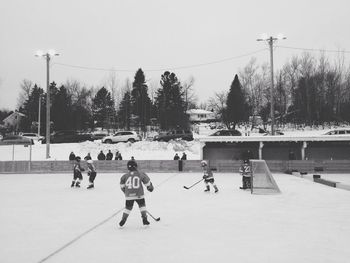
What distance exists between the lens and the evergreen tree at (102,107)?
67312 mm

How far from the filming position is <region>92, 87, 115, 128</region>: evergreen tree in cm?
6731

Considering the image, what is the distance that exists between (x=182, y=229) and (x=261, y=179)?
748cm

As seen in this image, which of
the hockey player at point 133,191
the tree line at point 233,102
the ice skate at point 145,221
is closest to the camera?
the hockey player at point 133,191

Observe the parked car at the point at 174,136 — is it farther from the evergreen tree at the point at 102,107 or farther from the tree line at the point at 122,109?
the evergreen tree at the point at 102,107

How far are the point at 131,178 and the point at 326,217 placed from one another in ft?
17.3

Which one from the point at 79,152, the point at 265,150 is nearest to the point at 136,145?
the point at 79,152

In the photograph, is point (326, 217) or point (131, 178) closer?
point (131, 178)

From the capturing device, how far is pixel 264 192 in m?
13.9

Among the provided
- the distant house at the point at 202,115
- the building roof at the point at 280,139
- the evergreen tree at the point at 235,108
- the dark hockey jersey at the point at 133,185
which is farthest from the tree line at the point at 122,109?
the dark hockey jersey at the point at 133,185

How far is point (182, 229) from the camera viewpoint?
309 inches

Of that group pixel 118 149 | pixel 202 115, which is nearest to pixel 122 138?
pixel 118 149

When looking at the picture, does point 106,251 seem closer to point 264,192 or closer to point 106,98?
point 264,192

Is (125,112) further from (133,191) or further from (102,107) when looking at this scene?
(133,191)

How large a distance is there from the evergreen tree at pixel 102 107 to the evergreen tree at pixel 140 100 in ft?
16.9
